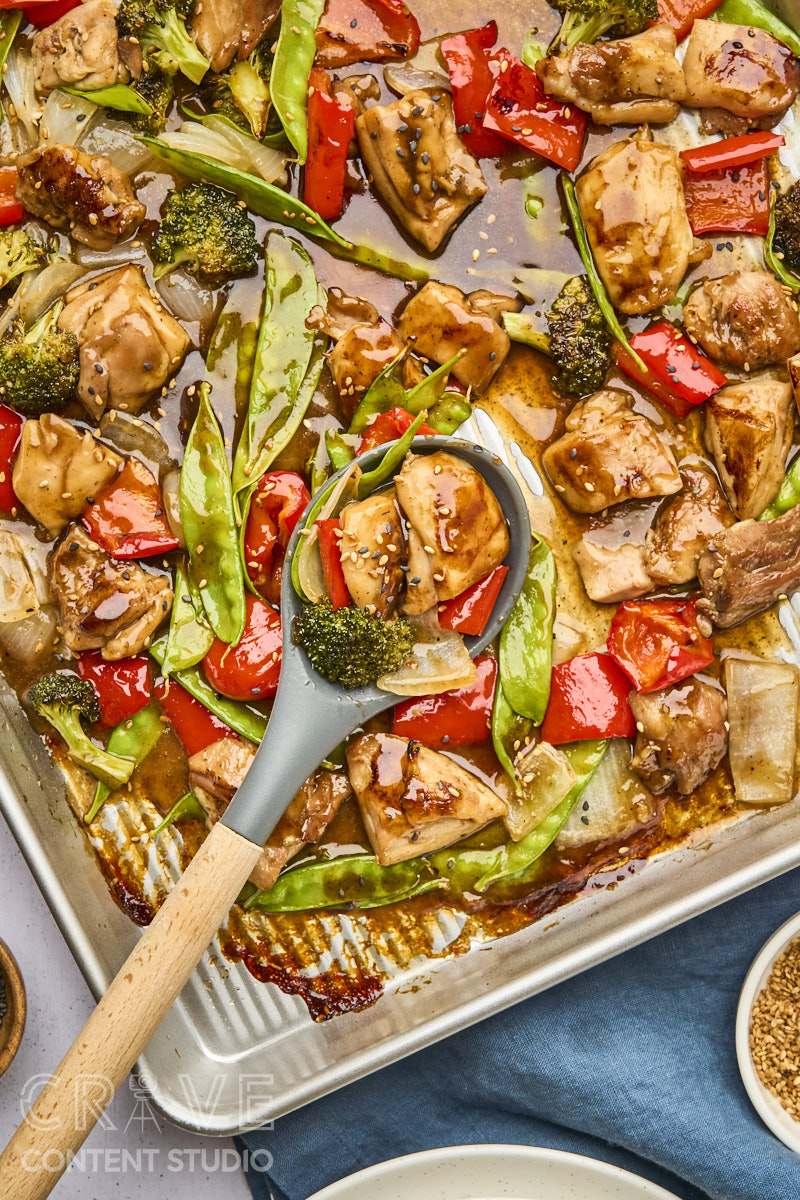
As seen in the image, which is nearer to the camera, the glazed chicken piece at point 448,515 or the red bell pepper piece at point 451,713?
the glazed chicken piece at point 448,515

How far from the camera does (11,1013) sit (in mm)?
3957

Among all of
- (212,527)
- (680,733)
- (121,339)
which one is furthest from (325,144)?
(680,733)

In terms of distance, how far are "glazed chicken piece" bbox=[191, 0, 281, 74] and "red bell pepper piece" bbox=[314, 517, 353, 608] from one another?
6.67ft

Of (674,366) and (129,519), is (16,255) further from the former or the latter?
(674,366)

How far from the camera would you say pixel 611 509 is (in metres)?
4.18

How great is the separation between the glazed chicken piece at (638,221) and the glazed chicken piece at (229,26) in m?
1.52

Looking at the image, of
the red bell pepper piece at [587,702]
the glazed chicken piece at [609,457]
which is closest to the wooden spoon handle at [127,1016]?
the red bell pepper piece at [587,702]

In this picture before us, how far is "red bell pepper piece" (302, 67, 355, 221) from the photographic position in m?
→ 3.96

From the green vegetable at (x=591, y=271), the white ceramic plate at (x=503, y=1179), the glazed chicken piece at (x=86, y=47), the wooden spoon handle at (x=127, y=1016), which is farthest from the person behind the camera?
the green vegetable at (x=591, y=271)

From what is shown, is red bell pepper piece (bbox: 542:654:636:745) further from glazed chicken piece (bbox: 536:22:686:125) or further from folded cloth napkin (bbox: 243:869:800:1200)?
glazed chicken piece (bbox: 536:22:686:125)

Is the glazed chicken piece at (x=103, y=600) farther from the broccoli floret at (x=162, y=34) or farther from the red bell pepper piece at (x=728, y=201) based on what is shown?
the red bell pepper piece at (x=728, y=201)

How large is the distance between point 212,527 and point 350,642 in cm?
84

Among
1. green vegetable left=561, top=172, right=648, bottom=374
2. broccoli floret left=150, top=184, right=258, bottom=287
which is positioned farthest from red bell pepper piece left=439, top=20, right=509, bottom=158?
broccoli floret left=150, top=184, right=258, bottom=287

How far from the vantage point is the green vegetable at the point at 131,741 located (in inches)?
159
